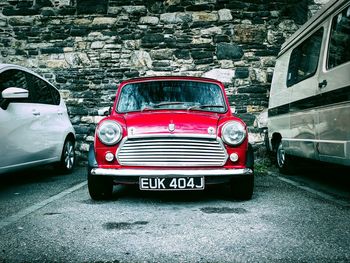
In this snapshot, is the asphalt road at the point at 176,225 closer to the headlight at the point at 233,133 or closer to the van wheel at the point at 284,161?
the headlight at the point at 233,133

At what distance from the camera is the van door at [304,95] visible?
15.0 feet

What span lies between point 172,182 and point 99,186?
849 millimetres

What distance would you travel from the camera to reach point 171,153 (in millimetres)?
3727

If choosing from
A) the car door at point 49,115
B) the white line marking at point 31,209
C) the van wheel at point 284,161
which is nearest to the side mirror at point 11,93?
the car door at point 49,115

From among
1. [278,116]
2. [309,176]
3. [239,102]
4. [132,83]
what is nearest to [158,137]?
[132,83]

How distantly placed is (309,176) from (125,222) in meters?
3.95

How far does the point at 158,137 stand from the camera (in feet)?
12.3

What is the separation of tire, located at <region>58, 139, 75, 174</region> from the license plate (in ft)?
9.73

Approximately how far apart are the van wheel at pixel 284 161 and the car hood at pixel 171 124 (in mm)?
2470

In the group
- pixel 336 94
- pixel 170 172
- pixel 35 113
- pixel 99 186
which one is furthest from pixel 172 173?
pixel 35 113

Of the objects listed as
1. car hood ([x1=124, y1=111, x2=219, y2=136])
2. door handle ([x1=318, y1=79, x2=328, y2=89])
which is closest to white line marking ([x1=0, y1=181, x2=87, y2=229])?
car hood ([x1=124, y1=111, x2=219, y2=136])

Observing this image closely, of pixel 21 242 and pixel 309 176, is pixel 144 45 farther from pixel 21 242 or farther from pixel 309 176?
pixel 21 242

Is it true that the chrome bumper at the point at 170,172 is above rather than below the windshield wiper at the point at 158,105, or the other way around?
below

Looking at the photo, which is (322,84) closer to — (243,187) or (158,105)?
(243,187)
